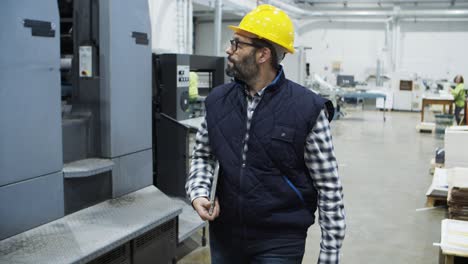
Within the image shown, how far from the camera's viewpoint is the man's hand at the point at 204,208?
1.56 meters

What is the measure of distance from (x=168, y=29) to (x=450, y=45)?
1003 centimetres

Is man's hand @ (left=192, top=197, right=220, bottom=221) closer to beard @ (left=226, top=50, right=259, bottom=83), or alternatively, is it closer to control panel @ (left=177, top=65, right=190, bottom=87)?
beard @ (left=226, top=50, right=259, bottom=83)

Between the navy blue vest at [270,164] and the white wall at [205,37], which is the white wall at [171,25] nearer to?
the white wall at [205,37]

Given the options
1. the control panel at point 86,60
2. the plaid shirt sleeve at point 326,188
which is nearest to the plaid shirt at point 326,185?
the plaid shirt sleeve at point 326,188

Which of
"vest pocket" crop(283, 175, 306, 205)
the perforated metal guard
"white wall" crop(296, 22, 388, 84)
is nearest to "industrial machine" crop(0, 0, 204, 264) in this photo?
the perforated metal guard

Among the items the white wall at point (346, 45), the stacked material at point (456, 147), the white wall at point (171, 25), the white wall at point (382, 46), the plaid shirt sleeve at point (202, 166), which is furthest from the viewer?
the white wall at point (346, 45)

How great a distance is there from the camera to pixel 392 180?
6.27 m

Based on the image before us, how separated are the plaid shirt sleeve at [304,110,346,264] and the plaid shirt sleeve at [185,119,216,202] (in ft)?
1.22

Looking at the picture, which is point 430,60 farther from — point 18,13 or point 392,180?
point 18,13

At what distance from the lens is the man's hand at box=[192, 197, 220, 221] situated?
1.56m

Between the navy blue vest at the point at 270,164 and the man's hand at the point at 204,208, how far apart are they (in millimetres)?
53

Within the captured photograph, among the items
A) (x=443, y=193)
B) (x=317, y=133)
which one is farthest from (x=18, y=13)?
(x=443, y=193)

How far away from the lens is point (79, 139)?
9.77 feet

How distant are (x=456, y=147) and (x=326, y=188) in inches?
144
